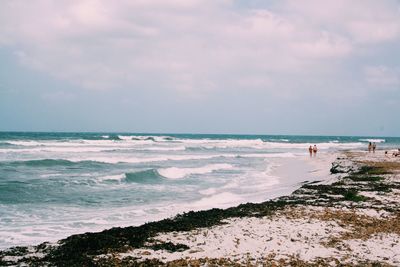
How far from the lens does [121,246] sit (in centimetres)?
1007

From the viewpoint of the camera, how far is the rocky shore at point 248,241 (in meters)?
8.98

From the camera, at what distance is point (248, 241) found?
10.4m

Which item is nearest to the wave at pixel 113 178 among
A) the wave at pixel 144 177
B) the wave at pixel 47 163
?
the wave at pixel 144 177

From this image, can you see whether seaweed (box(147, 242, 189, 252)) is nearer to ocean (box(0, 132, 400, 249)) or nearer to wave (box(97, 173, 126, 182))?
ocean (box(0, 132, 400, 249))

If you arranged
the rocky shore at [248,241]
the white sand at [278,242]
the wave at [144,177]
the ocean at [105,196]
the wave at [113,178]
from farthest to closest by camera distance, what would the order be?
1. the wave at [144,177]
2. the wave at [113,178]
3. the ocean at [105,196]
4. the white sand at [278,242]
5. the rocky shore at [248,241]

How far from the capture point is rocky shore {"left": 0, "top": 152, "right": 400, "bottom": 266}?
354 inches

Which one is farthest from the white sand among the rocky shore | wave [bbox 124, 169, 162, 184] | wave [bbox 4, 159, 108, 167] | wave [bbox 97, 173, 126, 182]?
wave [bbox 4, 159, 108, 167]

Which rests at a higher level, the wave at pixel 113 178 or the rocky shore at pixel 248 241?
the rocky shore at pixel 248 241

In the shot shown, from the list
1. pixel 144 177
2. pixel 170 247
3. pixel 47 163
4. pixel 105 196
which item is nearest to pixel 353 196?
pixel 170 247

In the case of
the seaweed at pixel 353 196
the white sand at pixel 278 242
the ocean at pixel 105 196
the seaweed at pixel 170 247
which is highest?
the seaweed at pixel 353 196

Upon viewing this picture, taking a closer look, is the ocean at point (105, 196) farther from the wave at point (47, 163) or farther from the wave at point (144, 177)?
the wave at point (47, 163)

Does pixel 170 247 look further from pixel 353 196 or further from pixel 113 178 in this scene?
pixel 113 178

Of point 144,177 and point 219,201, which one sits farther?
point 144,177

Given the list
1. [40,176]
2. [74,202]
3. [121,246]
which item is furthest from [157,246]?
[40,176]
